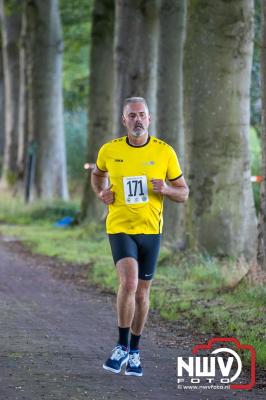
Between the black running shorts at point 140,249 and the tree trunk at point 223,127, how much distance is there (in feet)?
24.9

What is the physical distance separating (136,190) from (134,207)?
152 millimetres

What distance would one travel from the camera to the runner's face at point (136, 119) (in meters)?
9.06

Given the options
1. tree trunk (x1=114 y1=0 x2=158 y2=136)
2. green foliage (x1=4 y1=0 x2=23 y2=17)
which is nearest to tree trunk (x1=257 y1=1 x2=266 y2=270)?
tree trunk (x1=114 y1=0 x2=158 y2=136)

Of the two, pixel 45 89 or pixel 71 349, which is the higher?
pixel 71 349

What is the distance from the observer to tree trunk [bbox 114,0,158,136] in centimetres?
2220

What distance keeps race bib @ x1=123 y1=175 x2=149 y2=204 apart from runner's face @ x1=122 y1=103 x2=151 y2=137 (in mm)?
387

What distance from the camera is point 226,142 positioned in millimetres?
16719

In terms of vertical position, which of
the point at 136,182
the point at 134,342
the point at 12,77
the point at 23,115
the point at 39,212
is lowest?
the point at 39,212

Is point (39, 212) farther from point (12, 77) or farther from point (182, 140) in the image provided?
point (12, 77)

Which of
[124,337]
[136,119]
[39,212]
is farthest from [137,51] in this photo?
[124,337]

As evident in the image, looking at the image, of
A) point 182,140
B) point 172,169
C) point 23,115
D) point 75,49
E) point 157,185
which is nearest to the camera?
point 157,185

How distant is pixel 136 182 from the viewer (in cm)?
902

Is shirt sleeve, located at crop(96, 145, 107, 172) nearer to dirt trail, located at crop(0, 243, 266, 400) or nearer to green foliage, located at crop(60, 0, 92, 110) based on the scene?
dirt trail, located at crop(0, 243, 266, 400)

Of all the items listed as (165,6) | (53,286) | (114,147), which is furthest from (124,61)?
(114,147)
